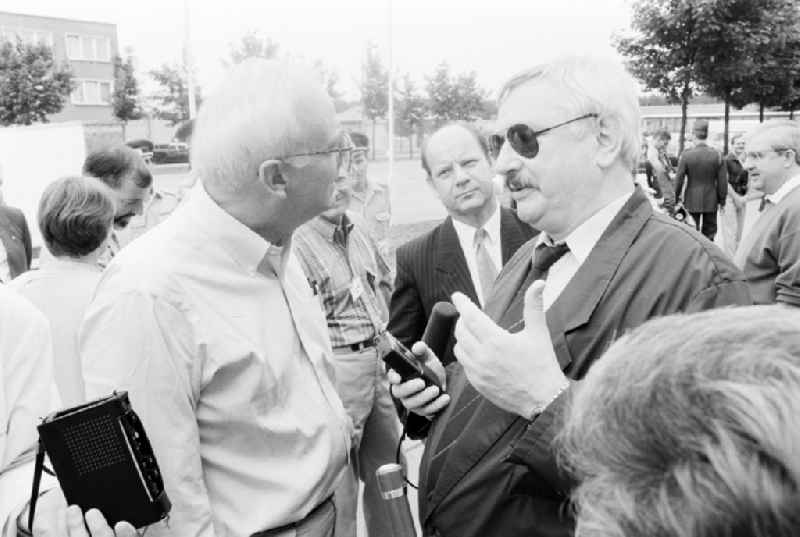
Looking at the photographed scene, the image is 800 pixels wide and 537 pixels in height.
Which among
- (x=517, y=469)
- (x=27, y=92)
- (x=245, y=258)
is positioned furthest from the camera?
(x=27, y=92)

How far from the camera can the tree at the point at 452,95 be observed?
44.0 meters

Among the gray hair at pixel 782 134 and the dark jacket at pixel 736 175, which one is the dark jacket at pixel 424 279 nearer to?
the gray hair at pixel 782 134

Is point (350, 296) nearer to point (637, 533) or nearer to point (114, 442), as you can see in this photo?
point (114, 442)

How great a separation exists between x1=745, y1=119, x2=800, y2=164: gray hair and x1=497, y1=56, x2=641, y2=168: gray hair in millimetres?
3613

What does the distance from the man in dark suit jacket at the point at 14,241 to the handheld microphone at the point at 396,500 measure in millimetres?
3919

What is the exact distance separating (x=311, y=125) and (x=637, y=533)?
1.50m

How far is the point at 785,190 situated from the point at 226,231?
389 centimetres

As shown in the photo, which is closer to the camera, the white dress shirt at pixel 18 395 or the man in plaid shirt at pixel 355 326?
the white dress shirt at pixel 18 395

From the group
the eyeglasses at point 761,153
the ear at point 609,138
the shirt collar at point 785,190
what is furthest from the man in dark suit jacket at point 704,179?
the ear at point 609,138

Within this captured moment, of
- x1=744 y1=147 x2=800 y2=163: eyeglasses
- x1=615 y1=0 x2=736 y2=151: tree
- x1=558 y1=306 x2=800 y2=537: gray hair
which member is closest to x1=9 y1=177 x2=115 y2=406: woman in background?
x1=558 y1=306 x2=800 y2=537: gray hair

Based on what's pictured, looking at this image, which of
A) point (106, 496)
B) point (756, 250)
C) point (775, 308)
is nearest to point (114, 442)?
point (106, 496)

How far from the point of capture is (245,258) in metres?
1.97

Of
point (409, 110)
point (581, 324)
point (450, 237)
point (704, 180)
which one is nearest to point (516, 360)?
point (581, 324)

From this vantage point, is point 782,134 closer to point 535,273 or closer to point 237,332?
point 535,273
